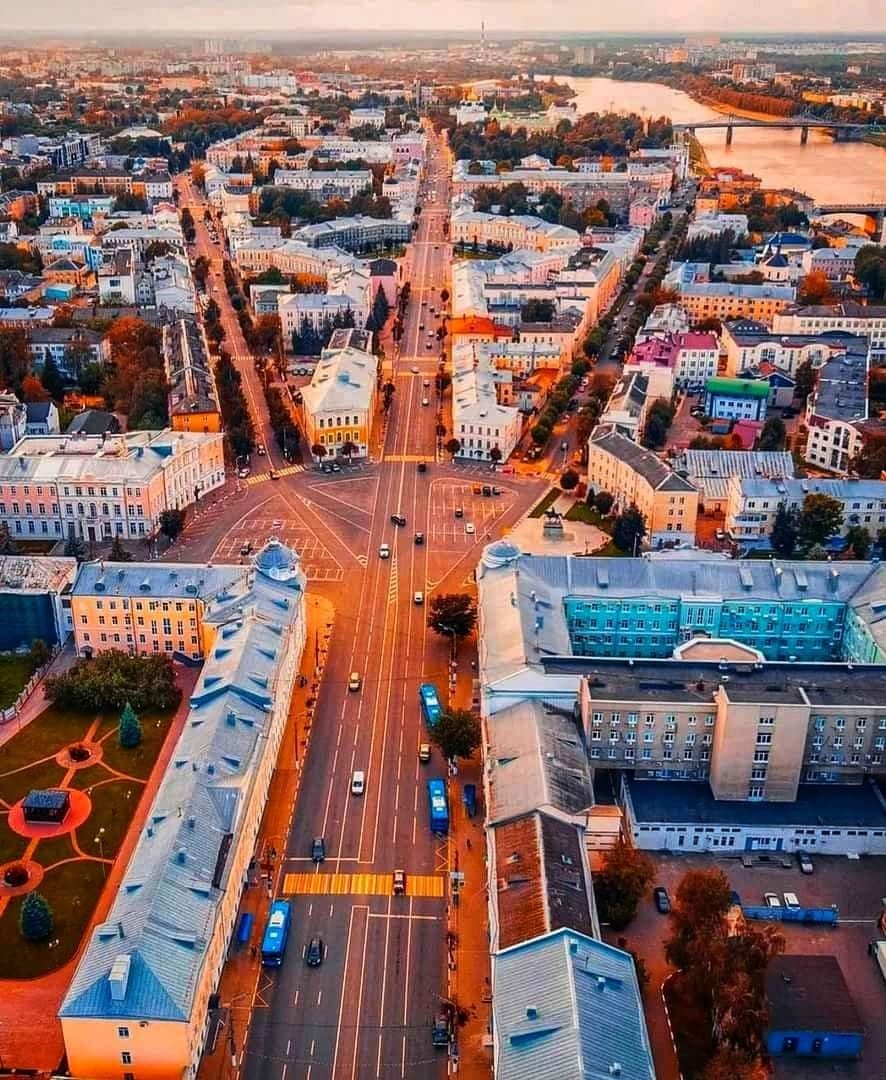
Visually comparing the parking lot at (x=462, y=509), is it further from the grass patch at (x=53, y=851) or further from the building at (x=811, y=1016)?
the building at (x=811, y=1016)

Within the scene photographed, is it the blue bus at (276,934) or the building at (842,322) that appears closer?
the blue bus at (276,934)

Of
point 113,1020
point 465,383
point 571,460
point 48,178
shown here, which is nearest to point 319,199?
point 48,178

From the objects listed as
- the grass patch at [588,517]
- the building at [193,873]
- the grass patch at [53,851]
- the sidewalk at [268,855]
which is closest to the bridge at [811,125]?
the grass patch at [588,517]

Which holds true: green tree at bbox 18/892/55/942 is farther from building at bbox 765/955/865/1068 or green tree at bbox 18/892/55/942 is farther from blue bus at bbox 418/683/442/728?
building at bbox 765/955/865/1068

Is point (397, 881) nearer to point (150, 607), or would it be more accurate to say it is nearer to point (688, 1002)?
point (688, 1002)

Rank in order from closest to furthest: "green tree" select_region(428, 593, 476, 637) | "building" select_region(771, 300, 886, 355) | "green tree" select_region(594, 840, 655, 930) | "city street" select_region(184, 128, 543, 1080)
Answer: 1. "city street" select_region(184, 128, 543, 1080)
2. "green tree" select_region(594, 840, 655, 930)
3. "green tree" select_region(428, 593, 476, 637)
4. "building" select_region(771, 300, 886, 355)

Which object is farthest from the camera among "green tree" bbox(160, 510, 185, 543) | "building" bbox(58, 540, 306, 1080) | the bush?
"green tree" bbox(160, 510, 185, 543)

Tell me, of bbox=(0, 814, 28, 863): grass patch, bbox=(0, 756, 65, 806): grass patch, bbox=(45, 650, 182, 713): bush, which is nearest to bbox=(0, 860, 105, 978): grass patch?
bbox=(0, 814, 28, 863): grass patch
